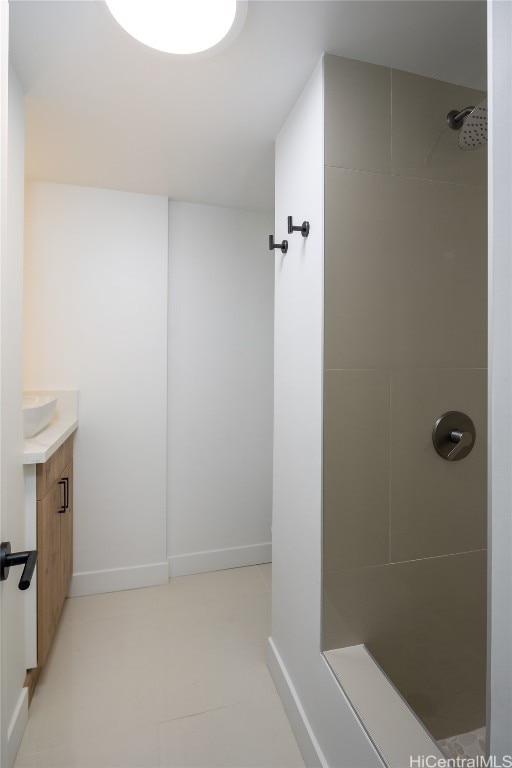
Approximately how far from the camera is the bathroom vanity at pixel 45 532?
1530 millimetres

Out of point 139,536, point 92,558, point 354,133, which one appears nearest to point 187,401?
point 139,536

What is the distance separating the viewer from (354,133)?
127 cm

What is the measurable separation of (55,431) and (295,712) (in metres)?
1.54

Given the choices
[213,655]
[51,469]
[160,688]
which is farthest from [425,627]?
[51,469]

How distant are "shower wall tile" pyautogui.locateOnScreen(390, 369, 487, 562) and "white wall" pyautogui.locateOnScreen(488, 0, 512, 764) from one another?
0.92 meters

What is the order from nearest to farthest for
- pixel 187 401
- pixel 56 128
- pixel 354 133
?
1. pixel 354 133
2. pixel 56 128
3. pixel 187 401

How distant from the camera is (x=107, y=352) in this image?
92.7 inches

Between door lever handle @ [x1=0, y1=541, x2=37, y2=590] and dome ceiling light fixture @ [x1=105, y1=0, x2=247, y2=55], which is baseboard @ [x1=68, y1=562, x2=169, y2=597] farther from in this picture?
dome ceiling light fixture @ [x1=105, y1=0, x2=247, y2=55]

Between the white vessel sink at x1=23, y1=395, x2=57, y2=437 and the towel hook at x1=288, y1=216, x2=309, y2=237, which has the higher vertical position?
the towel hook at x1=288, y1=216, x2=309, y2=237

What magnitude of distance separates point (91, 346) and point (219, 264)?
0.96m

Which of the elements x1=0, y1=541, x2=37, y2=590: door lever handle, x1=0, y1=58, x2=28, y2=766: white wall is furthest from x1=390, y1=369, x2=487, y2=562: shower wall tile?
x1=0, y1=58, x2=28, y2=766: white wall

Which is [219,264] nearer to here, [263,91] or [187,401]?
[187,401]

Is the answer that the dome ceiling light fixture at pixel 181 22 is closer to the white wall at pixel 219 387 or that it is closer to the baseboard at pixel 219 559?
the white wall at pixel 219 387

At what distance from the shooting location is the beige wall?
49.9 inches
